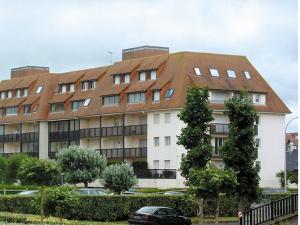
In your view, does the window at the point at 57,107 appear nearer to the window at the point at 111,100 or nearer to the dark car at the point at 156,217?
the window at the point at 111,100

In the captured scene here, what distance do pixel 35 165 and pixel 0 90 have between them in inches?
2836

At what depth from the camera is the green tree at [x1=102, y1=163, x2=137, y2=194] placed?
58.5 m

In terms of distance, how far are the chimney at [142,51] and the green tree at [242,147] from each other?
58.7 meters

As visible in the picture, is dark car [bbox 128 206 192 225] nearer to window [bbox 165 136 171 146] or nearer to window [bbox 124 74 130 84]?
window [bbox 165 136 171 146]

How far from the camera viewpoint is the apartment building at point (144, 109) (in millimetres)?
80125

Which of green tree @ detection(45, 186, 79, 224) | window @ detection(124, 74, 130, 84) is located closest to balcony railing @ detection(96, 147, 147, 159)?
window @ detection(124, 74, 130, 84)

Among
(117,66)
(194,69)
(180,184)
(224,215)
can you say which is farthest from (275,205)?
(117,66)

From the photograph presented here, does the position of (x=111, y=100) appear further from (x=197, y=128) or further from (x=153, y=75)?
(x=197, y=128)

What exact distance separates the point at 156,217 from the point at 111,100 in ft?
163

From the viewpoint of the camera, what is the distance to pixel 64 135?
94.4 metres

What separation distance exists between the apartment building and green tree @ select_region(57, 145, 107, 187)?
11783 millimetres

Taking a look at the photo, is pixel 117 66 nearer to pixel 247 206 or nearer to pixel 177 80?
pixel 177 80

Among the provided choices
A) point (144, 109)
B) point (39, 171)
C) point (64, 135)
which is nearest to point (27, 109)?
point (64, 135)

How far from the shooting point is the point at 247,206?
3922cm
